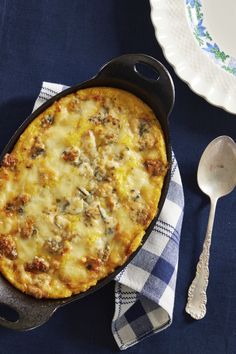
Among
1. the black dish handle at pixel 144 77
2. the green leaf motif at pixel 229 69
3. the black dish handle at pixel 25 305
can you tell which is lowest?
the black dish handle at pixel 25 305

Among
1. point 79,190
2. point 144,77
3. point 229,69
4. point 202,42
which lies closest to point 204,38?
point 202,42

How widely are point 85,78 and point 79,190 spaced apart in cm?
41

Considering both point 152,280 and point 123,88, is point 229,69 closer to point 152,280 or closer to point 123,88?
point 123,88

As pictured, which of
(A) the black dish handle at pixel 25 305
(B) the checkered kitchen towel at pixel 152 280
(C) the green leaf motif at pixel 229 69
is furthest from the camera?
(C) the green leaf motif at pixel 229 69

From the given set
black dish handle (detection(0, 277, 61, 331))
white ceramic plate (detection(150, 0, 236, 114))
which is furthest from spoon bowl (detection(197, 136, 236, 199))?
black dish handle (detection(0, 277, 61, 331))

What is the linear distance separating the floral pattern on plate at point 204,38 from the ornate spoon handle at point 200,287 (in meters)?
0.52

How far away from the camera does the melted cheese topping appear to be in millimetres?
1728

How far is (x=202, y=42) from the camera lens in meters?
2.03

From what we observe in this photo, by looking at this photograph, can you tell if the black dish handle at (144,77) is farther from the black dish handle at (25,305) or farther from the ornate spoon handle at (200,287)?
the black dish handle at (25,305)

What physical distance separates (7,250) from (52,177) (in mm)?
229

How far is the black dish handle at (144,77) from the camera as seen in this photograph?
1760mm

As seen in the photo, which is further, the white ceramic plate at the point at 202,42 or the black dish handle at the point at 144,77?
the white ceramic plate at the point at 202,42

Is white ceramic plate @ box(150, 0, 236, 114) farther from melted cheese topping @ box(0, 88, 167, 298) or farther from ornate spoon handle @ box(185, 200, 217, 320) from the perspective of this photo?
ornate spoon handle @ box(185, 200, 217, 320)

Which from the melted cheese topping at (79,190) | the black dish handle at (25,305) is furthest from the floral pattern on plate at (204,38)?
the black dish handle at (25,305)
